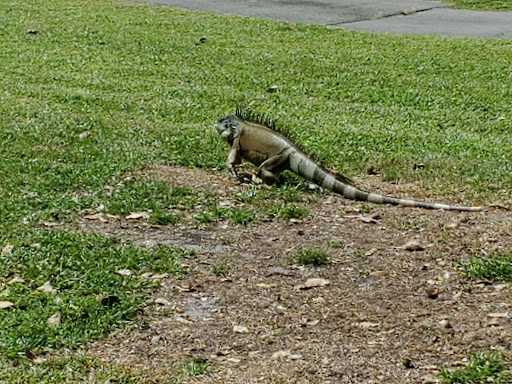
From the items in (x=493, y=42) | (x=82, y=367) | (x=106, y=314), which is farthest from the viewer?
(x=493, y=42)

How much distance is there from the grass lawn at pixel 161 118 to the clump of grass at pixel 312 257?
2.43 ft

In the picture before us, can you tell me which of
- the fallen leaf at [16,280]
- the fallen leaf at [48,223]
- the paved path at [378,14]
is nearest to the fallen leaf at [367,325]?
the fallen leaf at [16,280]

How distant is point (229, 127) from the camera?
7.11 meters

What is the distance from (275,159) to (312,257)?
4.43ft

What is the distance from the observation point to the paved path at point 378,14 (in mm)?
14820

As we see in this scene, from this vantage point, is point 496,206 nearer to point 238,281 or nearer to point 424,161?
point 424,161

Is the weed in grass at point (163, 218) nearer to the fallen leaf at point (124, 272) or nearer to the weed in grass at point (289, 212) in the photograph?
the weed in grass at point (289, 212)

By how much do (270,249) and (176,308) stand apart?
3.27ft

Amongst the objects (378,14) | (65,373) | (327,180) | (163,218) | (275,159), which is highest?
(378,14)

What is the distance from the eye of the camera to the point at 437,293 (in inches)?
203

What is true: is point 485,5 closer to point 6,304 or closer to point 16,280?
point 16,280

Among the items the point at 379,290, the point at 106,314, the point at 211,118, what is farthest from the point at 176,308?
the point at 211,118

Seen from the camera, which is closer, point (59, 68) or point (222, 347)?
point (222, 347)

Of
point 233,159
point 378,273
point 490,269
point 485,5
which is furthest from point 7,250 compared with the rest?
point 485,5
